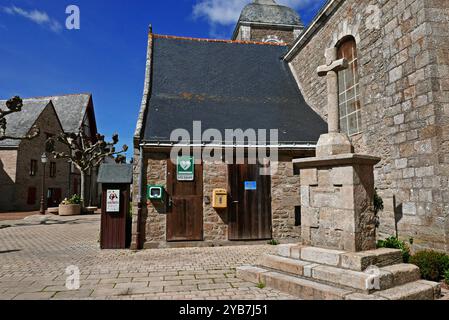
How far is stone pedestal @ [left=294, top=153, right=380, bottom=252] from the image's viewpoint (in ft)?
13.5

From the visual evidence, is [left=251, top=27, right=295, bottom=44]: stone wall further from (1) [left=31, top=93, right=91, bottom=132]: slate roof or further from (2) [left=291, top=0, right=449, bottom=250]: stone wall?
(1) [left=31, top=93, right=91, bottom=132]: slate roof

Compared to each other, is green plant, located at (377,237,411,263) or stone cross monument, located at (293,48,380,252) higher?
stone cross monument, located at (293,48,380,252)

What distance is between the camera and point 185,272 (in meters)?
5.25

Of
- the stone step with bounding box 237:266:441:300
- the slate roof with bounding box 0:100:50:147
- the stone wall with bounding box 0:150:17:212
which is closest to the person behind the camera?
the stone step with bounding box 237:266:441:300

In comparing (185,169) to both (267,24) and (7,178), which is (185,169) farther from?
(7,178)

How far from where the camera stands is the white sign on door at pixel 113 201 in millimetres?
7652

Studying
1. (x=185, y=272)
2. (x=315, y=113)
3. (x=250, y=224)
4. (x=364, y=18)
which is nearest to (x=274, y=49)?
(x=315, y=113)

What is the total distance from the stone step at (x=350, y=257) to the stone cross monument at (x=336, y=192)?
0.13 meters

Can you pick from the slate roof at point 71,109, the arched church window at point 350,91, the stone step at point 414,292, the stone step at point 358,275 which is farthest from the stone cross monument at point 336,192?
the slate roof at point 71,109

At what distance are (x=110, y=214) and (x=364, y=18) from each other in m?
7.84

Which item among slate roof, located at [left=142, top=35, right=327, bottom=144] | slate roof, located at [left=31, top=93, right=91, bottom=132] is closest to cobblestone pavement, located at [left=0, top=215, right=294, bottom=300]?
slate roof, located at [left=142, top=35, right=327, bottom=144]

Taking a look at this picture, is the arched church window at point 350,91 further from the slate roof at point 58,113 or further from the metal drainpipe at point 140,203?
the slate roof at point 58,113

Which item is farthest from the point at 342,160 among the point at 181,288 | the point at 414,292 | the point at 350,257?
the point at 181,288
